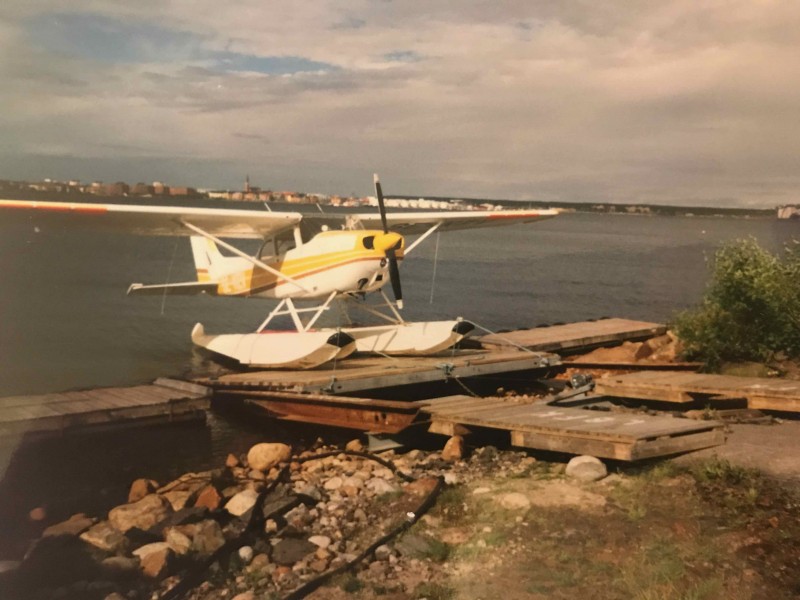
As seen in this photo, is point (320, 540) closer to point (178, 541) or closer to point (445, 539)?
point (445, 539)

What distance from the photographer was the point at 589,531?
3.67 metres

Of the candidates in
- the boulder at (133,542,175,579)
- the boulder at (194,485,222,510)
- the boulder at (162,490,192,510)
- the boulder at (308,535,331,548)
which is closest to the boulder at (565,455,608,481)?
the boulder at (308,535,331,548)

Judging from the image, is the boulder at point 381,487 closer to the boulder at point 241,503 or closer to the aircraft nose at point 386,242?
the boulder at point 241,503

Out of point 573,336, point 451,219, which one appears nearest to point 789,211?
point 573,336

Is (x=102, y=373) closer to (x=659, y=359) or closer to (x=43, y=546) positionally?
(x=43, y=546)

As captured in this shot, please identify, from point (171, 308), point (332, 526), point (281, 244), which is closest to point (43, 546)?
point (332, 526)

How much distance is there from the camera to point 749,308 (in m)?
8.30

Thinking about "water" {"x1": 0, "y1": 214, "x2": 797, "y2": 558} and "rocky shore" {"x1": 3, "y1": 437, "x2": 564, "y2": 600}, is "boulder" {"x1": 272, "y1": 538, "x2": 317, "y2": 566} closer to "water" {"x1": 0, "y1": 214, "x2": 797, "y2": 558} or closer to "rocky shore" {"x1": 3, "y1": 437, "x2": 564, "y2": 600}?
"rocky shore" {"x1": 3, "y1": 437, "x2": 564, "y2": 600}

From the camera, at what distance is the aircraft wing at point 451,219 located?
35.0 feet

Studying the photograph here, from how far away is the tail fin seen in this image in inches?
469

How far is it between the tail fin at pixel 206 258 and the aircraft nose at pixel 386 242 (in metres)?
3.99

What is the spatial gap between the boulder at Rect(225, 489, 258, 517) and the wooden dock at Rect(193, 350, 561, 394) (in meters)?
2.06

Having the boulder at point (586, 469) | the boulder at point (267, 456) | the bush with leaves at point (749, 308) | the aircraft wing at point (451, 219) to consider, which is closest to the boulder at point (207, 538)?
the boulder at point (267, 456)

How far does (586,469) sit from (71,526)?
3393 mm
